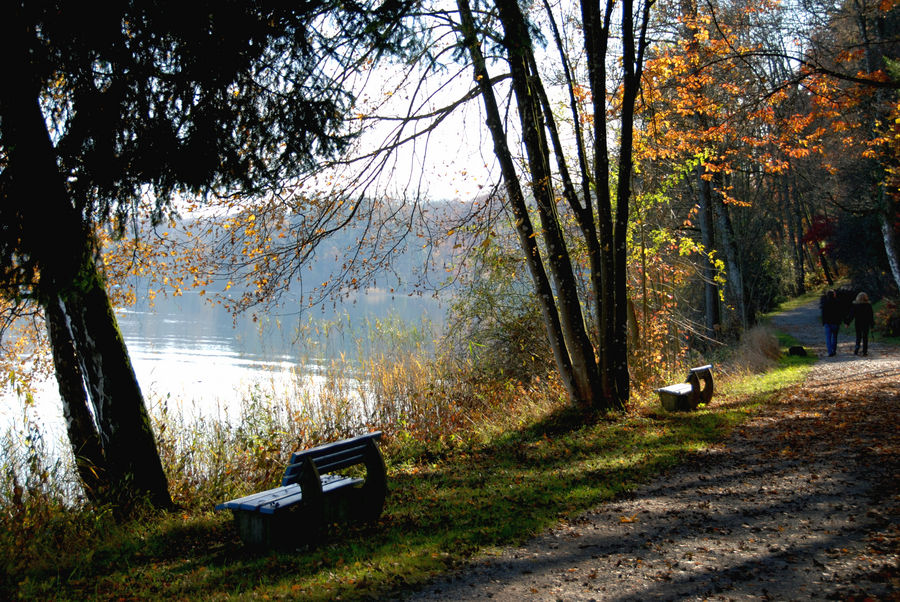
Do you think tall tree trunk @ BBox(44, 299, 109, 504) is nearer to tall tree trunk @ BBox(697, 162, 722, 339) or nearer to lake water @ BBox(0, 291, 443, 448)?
lake water @ BBox(0, 291, 443, 448)

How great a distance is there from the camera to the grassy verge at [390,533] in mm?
3902

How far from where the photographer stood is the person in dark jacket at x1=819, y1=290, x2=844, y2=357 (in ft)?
52.1

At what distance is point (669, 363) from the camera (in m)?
13.9

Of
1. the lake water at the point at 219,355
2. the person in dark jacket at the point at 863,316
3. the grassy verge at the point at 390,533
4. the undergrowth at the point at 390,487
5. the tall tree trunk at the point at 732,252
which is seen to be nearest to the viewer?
Answer: the grassy verge at the point at 390,533

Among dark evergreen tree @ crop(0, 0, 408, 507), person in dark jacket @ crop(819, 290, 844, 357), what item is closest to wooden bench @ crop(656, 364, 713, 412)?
dark evergreen tree @ crop(0, 0, 408, 507)

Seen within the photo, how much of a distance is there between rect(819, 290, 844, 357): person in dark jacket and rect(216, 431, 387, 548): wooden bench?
1473 centimetres

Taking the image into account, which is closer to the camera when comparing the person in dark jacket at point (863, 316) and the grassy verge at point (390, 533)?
the grassy verge at point (390, 533)

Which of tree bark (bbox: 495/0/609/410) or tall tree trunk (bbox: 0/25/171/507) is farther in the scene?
tree bark (bbox: 495/0/609/410)

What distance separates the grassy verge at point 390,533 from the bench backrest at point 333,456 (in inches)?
20.3

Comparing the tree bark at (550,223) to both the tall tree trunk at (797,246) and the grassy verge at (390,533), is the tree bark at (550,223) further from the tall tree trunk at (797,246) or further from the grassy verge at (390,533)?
the tall tree trunk at (797,246)

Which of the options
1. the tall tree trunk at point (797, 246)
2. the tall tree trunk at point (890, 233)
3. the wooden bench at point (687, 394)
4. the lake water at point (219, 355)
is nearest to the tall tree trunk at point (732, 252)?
the tall tree trunk at point (890, 233)

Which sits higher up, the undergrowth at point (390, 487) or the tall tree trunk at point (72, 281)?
the tall tree trunk at point (72, 281)

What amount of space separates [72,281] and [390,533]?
321cm

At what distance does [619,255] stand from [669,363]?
5752 millimetres
